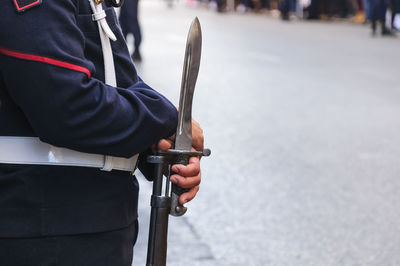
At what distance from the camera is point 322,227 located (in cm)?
448

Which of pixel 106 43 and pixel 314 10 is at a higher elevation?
pixel 106 43

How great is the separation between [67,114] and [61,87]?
2.0 inches

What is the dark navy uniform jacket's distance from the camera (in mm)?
1402

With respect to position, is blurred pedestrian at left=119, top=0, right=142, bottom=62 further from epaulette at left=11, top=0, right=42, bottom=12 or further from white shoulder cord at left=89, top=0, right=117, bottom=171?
epaulette at left=11, top=0, right=42, bottom=12

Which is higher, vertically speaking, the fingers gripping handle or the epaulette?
the epaulette

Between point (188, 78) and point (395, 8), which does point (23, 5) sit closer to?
point (188, 78)

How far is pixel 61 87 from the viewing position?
1419 mm

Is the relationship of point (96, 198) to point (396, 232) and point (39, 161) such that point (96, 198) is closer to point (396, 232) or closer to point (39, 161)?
point (39, 161)

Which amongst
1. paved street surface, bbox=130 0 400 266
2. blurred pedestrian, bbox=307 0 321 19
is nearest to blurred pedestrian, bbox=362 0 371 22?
blurred pedestrian, bbox=307 0 321 19

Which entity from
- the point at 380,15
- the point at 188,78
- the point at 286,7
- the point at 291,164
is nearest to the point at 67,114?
the point at 188,78

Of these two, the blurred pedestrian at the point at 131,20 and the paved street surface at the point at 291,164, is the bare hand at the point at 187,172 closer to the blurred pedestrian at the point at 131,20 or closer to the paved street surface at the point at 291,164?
the paved street surface at the point at 291,164

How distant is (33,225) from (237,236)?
2822 millimetres

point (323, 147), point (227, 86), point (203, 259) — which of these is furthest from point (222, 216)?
point (227, 86)

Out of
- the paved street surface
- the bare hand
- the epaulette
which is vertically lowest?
the paved street surface
